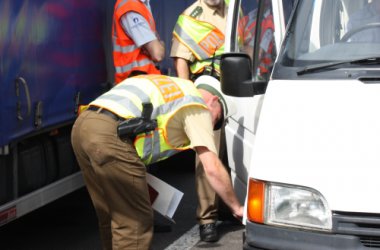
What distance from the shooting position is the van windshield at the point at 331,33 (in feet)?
12.8

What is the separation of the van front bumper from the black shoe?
7.63 ft

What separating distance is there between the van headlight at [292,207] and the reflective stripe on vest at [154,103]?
1.11 meters

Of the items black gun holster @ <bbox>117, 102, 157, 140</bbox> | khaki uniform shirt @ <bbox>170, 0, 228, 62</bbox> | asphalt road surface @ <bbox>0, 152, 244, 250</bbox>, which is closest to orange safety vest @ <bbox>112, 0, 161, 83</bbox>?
khaki uniform shirt @ <bbox>170, 0, 228, 62</bbox>

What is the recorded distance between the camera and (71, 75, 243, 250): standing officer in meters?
4.43

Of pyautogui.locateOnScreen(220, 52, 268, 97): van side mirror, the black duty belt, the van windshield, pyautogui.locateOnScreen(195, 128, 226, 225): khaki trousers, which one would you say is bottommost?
pyautogui.locateOnScreen(195, 128, 226, 225): khaki trousers

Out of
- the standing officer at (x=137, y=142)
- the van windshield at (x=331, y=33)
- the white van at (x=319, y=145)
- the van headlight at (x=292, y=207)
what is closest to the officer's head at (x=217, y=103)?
the standing officer at (x=137, y=142)

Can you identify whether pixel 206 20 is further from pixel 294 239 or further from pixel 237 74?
pixel 294 239

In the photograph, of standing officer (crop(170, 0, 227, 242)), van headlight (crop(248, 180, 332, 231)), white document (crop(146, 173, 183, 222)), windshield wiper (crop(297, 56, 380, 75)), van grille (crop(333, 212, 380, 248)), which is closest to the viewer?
van grille (crop(333, 212, 380, 248))

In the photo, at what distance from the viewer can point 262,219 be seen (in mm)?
3480

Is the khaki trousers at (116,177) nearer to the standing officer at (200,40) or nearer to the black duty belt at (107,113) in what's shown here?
the black duty belt at (107,113)

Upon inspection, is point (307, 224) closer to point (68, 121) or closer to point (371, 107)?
point (371, 107)

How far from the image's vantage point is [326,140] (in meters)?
3.41

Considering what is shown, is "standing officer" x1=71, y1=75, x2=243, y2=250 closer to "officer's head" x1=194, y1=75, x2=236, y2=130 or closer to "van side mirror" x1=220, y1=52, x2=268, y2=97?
"officer's head" x1=194, y1=75, x2=236, y2=130

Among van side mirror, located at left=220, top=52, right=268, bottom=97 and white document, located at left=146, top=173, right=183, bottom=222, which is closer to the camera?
van side mirror, located at left=220, top=52, right=268, bottom=97
